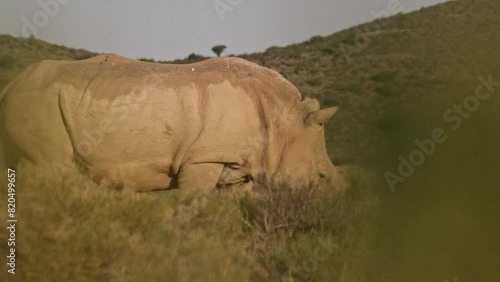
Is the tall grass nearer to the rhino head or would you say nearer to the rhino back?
the rhino back

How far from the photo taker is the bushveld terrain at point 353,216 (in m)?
5.86

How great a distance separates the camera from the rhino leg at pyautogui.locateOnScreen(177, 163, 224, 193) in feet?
29.8

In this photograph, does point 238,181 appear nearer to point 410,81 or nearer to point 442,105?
point 410,81

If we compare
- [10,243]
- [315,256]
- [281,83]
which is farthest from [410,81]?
[10,243]

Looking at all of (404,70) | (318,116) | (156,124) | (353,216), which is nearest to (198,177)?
(156,124)

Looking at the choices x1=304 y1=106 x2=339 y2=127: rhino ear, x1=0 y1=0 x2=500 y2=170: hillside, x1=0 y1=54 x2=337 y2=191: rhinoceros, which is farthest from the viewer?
x1=304 y1=106 x2=339 y2=127: rhino ear

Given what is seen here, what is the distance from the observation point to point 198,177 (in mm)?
9141

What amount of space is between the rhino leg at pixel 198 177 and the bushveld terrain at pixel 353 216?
42cm

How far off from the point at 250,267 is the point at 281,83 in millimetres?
3816

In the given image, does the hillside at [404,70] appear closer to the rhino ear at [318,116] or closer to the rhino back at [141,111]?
the rhino ear at [318,116]

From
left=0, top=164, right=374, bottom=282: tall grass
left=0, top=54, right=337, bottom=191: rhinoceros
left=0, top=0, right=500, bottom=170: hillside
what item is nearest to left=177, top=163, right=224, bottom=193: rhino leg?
left=0, top=54, right=337, bottom=191: rhinoceros

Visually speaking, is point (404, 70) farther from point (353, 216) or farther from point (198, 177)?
point (198, 177)

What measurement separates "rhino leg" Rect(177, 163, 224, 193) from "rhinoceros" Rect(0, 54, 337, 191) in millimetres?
12

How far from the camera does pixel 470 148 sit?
5992mm
